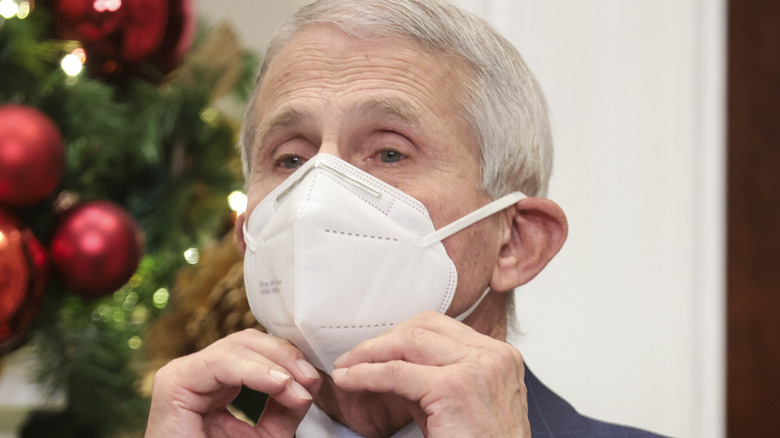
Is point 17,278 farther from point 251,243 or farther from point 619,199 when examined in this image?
point 619,199

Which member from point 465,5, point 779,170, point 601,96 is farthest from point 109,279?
point 779,170

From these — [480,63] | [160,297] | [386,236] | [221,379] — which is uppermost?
[480,63]

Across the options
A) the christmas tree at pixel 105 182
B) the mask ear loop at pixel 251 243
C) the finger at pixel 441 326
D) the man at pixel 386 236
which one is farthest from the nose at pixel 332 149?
the christmas tree at pixel 105 182

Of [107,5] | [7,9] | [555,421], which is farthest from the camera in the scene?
[107,5]

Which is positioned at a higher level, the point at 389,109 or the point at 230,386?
the point at 389,109

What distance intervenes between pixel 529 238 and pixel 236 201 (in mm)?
957

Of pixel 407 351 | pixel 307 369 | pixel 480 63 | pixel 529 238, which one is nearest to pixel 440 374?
pixel 407 351

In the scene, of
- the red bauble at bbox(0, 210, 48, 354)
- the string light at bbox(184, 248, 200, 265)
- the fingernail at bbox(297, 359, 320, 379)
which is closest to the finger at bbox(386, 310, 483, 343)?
the fingernail at bbox(297, 359, 320, 379)

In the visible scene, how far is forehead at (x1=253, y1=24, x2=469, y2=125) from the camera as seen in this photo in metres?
1.24

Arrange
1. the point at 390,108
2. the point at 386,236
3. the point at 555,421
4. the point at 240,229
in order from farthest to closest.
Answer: the point at 240,229 → the point at 555,421 → the point at 390,108 → the point at 386,236

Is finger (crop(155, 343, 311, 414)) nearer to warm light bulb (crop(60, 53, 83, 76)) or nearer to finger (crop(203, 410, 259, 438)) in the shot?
finger (crop(203, 410, 259, 438))

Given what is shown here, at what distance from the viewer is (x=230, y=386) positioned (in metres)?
1.14

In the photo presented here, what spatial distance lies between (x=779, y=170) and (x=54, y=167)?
179cm

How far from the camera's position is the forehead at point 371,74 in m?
Answer: 1.24
